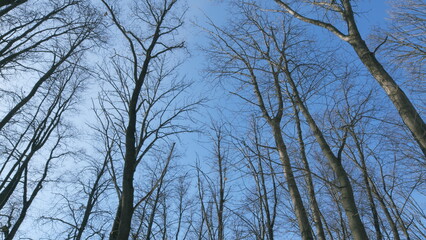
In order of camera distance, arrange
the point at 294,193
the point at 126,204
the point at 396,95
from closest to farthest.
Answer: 1. the point at 126,204
2. the point at 396,95
3. the point at 294,193

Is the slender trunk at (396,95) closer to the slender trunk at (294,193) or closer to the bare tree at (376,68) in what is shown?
the bare tree at (376,68)

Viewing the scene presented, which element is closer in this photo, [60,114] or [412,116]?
[412,116]

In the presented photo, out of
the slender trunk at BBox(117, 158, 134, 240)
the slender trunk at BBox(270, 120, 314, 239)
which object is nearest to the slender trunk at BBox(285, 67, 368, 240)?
the slender trunk at BBox(270, 120, 314, 239)

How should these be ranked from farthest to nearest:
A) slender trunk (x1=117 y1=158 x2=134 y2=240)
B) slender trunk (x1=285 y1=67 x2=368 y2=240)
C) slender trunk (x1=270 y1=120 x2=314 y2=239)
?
1. slender trunk (x1=270 y1=120 x2=314 y2=239)
2. slender trunk (x1=117 y1=158 x2=134 y2=240)
3. slender trunk (x1=285 y1=67 x2=368 y2=240)

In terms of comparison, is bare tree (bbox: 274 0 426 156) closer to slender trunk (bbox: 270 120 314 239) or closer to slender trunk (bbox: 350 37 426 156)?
slender trunk (bbox: 350 37 426 156)

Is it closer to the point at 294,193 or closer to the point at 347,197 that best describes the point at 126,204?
the point at 347,197

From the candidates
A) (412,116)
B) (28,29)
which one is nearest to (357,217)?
(412,116)

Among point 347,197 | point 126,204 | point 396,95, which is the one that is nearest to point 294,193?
point 347,197

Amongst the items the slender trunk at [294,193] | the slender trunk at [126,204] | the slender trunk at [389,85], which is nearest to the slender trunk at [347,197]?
the slender trunk at [294,193]

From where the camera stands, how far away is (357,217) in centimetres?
269

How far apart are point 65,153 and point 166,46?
11222 mm

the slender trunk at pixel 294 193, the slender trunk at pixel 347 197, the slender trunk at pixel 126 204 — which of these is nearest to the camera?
the slender trunk at pixel 347 197

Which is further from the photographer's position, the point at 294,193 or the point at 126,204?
the point at 294,193

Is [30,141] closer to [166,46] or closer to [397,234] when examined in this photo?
[166,46]
